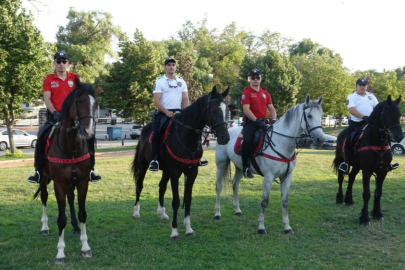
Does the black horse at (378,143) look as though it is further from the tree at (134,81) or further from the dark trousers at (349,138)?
the tree at (134,81)

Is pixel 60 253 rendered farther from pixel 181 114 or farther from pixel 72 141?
pixel 181 114

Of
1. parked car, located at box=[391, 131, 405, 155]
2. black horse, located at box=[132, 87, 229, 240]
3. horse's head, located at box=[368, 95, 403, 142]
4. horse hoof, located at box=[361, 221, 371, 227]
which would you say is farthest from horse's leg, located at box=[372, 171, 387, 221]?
parked car, located at box=[391, 131, 405, 155]

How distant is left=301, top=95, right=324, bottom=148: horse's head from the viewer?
685cm

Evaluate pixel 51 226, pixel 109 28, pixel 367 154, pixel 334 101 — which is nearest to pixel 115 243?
pixel 51 226

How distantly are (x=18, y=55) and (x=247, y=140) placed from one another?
→ 1748cm

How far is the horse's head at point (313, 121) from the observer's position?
6.85m

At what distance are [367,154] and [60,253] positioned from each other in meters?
6.62

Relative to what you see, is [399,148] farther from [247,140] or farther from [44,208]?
[44,208]

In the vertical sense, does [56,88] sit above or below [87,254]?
above

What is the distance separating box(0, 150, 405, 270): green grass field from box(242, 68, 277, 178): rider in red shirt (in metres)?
1.60

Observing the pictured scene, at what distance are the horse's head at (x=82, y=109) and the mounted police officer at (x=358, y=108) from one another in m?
6.34

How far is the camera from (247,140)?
7816mm

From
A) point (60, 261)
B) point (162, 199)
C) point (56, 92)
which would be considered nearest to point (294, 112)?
point (162, 199)

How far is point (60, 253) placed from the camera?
229 inches
